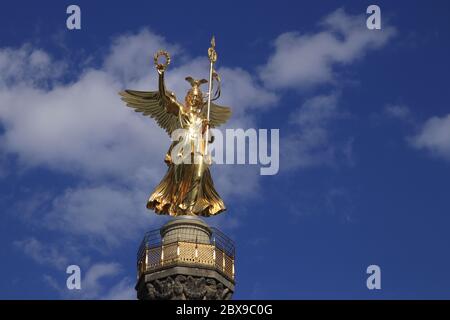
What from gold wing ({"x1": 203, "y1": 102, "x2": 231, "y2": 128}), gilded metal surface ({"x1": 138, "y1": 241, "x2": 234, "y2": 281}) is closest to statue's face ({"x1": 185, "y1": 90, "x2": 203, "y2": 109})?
gold wing ({"x1": 203, "y1": 102, "x2": 231, "y2": 128})

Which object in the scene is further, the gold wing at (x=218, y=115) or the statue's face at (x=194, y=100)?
the gold wing at (x=218, y=115)

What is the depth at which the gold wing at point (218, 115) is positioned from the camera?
69.5 metres

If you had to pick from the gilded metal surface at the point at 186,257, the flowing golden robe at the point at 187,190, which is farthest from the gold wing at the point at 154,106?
the gilded metal surface at the point at 186,257

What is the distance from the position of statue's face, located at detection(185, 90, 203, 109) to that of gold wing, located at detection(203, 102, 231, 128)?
6.01 feet

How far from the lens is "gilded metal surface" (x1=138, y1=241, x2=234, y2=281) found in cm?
6222

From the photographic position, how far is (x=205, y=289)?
6153 centimetres

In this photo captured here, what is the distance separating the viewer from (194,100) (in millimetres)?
67500

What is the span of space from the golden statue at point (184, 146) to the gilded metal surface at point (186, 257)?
3038mm

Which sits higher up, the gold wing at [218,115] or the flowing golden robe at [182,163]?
the gold wing at [218,115]

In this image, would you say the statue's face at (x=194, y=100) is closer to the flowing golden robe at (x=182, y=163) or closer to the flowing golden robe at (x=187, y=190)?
the flowing golden robe at (x=182, y=163)

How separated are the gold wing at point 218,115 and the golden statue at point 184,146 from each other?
846 millimetres

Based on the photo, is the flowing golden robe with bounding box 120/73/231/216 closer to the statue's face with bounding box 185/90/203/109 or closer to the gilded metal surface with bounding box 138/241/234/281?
the statue's face with bounding box 185/90/203/109
